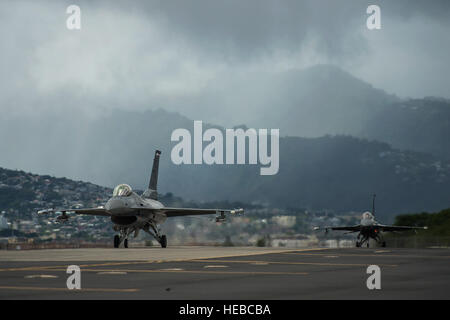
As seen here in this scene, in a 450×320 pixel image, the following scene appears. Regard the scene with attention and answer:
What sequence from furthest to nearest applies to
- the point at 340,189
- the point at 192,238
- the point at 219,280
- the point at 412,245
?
the point at 340,189 → the point at 412,245 → the point at 192,238 → the point at 219,280

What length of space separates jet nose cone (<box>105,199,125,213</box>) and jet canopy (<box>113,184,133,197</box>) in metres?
0.79

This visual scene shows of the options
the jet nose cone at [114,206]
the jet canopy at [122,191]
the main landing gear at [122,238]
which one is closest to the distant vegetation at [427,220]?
the main landing gear at [122,238]

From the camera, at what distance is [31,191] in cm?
19375

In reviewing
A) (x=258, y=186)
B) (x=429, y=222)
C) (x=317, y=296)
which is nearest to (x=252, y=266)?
(x=317, y=296)

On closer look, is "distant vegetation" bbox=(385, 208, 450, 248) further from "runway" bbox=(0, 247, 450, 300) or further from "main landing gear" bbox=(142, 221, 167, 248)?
"runway" bbox=(0, 247, 450, 300)

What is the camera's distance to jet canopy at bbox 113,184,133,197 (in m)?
54.4

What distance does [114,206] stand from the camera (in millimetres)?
53406

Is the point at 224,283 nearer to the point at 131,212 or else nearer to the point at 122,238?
the point at 131,212

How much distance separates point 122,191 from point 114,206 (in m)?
1.67

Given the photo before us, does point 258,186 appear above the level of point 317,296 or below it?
above

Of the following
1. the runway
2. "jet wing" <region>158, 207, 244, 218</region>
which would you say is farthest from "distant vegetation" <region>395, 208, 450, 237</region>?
the runway

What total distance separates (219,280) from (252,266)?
7.18 metres
